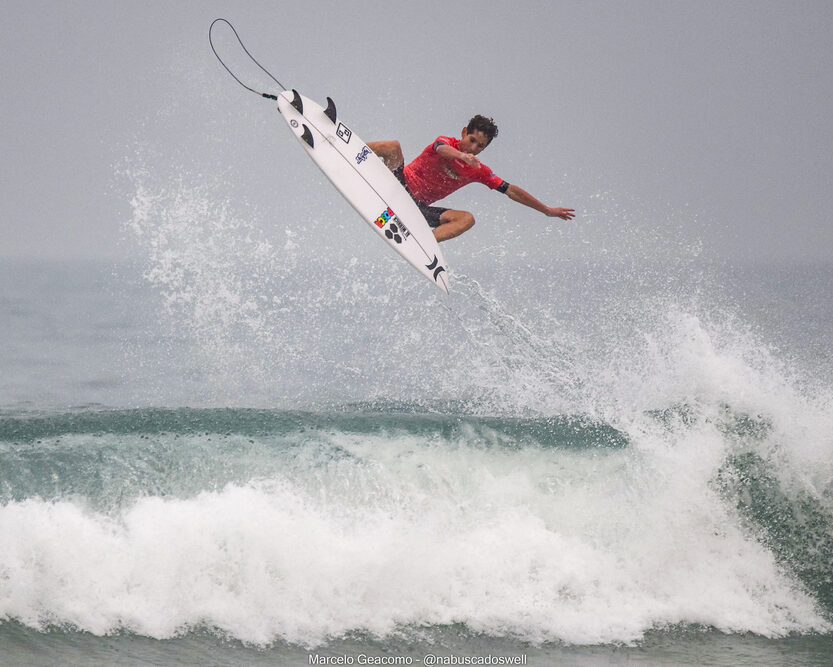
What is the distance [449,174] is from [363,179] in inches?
26.6

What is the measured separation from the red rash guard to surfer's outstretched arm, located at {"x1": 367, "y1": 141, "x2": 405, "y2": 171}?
91 millimetres

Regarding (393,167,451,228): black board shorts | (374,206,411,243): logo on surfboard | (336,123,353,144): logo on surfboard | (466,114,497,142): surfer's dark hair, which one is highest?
(466,114,497,142): surfer's dark hair

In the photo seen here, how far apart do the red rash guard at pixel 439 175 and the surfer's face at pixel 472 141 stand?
0.09 metres

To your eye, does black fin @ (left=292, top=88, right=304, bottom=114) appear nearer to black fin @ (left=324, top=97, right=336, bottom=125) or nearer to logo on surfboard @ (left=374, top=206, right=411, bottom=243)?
black fin @ (left=324, top=97, right=336, bottom=125)

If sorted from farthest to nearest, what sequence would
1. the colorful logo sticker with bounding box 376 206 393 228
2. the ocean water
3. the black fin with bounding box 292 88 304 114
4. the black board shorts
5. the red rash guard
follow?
1. the black board shorts
2. the colorful logo sticker with bounding box 376 206 393 228
3. the black fin with bounding box 292 88 304 114
4. the red rash guard
5. the ocean water

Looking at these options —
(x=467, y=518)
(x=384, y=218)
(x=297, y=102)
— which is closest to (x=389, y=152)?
(x=384, y=218)

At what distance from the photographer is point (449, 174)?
7.06m

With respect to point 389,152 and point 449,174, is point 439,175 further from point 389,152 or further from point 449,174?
point 389,152

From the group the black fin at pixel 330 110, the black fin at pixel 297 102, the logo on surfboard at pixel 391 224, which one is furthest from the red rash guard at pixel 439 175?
the black fin at pixel 297 102

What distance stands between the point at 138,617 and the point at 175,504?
801mm

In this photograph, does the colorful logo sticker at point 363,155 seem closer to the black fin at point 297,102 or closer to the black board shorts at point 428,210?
the black board shorts at point 428,210

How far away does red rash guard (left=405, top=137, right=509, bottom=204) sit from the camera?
6875 millimetres

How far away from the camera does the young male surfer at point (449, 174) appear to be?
6.71 meters

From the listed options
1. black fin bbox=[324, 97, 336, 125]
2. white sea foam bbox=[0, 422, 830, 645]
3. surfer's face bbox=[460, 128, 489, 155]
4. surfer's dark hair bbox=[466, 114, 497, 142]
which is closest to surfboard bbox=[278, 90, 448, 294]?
black fin bbox=[324, 97, 336, 125]
